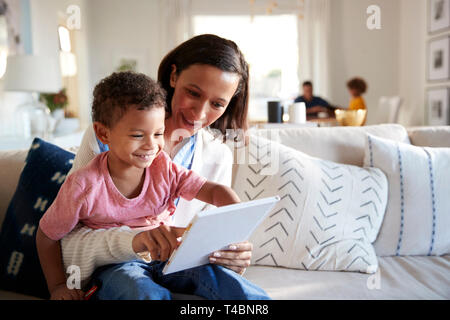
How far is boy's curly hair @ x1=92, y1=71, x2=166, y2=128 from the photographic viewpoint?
78cm

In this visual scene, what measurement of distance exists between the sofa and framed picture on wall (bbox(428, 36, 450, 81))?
144 inches

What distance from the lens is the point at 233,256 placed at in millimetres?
850

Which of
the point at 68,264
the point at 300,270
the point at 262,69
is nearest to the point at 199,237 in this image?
the point at 68,264

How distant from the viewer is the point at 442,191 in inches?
56.2

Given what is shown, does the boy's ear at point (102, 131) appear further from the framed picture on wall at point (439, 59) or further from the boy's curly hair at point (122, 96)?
the framed picture on wall at point (439, 59)

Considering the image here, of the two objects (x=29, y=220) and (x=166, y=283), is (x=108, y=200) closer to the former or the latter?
(x=166, y=283)

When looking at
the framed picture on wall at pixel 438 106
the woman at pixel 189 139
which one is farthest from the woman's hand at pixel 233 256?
the framed picture on wall at pixel 438 106

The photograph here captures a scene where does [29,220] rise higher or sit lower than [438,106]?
lower

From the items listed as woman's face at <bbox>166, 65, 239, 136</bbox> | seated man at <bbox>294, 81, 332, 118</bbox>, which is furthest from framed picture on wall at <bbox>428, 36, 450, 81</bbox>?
woman's face at <bbox>166, 65, 239, 136</bbox>

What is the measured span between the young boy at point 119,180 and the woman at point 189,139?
4 cm

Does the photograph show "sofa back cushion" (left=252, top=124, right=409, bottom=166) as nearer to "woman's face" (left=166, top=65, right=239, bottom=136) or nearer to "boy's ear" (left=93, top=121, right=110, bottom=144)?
"woman's face" (left=166, top=65, right=239, bottom=136)

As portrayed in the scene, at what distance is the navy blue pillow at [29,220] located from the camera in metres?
1.14

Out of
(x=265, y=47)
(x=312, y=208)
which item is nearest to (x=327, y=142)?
(x=312, y=208)

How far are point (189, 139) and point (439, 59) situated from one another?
188 inches
